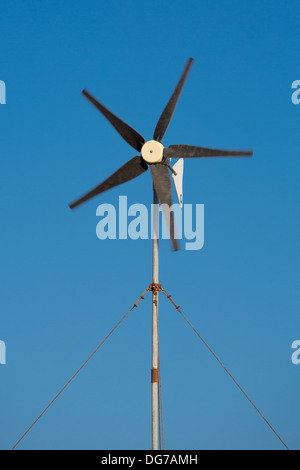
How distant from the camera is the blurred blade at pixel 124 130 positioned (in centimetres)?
2945

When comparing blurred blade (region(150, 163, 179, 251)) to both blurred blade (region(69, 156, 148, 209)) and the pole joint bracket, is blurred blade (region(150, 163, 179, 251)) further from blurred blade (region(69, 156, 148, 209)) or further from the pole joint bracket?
the pole joint bracket

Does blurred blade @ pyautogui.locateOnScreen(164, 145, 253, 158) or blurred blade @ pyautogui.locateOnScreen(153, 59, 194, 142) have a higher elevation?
blurred blade @ pyautogui.locateOnScreen(153, 59, 194, 142)

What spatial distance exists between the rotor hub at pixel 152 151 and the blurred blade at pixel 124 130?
844 mm

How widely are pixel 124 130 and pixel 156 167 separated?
2.25 meters

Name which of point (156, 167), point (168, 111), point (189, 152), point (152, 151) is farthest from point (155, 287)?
point (168, 111)

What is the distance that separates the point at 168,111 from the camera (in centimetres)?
2930

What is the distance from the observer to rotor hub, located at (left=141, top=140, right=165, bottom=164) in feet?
93.0

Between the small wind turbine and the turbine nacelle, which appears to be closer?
the small wind turbine

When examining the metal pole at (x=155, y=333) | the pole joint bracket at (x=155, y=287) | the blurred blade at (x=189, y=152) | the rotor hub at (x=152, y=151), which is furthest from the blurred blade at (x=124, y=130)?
the pole joint bracket at (x=155, y=287)

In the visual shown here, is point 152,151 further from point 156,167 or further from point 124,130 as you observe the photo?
point 124,130

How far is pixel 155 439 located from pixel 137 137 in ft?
35.4

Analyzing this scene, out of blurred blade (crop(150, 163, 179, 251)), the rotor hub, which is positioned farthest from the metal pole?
the rotor hub

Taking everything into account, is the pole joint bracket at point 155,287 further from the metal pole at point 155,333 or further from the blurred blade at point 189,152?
the blurred blade at point 189,152
